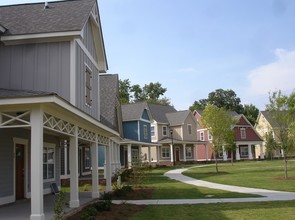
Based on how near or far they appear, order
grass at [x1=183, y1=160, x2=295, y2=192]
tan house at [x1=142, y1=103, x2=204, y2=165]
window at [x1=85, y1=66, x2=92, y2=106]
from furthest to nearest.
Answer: tan house at [x1=142, y1=103, x2=204, y2=165] < grass at [x1=183, y1=160, x2=295, y2=192] < window at [x1=85, y1=66, x2=92, y2=106]

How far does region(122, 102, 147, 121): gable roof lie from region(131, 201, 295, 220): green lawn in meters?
30.6

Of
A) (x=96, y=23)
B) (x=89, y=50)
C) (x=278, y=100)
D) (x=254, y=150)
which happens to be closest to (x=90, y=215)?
(x=89, y=50)

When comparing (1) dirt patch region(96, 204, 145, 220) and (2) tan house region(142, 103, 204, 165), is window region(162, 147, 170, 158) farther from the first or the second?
(1) dirt patch region(96, 204, 145, 220)

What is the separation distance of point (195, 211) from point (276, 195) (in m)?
5.35

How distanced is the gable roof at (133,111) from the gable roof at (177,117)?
38.2 ft

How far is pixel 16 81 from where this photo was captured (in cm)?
1372

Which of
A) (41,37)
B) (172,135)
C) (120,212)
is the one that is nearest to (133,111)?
(172,135)

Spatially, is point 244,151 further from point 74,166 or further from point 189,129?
point 74,166

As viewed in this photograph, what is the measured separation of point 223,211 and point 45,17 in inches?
368

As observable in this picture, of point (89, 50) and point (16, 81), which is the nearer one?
point (16, 81)

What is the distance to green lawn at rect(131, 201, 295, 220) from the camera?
37.1 ft

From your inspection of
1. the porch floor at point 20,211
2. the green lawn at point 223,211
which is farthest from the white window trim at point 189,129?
the porch floor at point 20,211

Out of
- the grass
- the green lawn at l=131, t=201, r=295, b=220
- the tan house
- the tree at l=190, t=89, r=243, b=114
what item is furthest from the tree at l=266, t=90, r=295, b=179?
the tree at l=190, t=89, r=243, b=114

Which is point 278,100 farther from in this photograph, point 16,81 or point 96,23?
point 16,81
